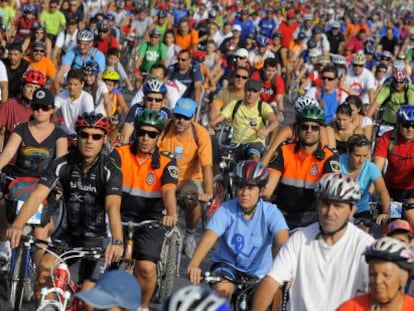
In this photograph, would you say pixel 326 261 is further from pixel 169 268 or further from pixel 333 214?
pixel 169 268

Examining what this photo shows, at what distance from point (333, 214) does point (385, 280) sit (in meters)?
0.93

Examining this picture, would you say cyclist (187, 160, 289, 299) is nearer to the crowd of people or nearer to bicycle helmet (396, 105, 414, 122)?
the crowd of people

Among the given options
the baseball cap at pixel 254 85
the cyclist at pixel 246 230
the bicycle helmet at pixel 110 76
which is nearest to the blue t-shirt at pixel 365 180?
the cyclist at pixel 246 230

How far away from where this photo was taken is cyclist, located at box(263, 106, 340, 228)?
417 inches

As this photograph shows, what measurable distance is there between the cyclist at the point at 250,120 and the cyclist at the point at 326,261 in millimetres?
7494

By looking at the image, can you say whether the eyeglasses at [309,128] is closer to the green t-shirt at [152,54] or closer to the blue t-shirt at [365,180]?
the blue t-shirt at [365,180]

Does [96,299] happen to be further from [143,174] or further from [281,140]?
[281,140]

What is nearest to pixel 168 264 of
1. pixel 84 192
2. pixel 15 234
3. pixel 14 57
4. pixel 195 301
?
pixel 84 192

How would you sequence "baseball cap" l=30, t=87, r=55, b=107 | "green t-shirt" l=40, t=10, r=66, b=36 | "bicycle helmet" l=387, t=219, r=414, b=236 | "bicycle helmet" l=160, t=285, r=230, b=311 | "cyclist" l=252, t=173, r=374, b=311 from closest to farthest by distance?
"bicycle helmet" l=160, t=285, r=230, b=311
"cyclist" l=252, t=173, r=374, b=311
"bicycle helmet" l=387, t=219, r=414, b=236
"baseball cap" l=30, t=87, r=55, b=107
"green t-shirt" l=40, t=10, r=66, b=36

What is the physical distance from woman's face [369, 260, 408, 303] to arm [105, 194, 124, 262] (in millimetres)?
2418

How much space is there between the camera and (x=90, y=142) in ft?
29.8

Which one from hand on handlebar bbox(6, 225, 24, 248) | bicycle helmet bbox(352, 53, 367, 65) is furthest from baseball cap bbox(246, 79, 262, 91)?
hand on handlebar bbox(6, 225, 24, 248)

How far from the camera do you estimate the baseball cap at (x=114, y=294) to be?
220 inches

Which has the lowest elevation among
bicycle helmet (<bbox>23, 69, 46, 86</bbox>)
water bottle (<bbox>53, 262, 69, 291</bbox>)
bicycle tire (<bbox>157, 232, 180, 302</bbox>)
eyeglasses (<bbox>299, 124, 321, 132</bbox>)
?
bicycle tire (<bbox>157, 232, 180, 302</bbox>)
